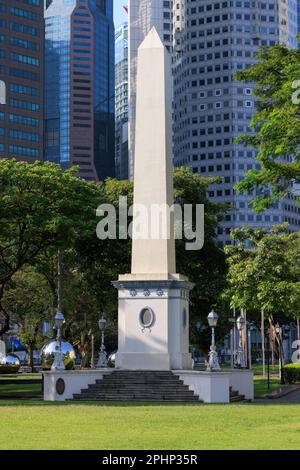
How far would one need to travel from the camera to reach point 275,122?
105 ft

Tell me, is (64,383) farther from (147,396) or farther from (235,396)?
(235,396)

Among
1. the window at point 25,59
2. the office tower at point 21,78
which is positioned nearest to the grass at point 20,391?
the office tower at point 21,78

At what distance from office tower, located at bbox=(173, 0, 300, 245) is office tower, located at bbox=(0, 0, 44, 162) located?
35.4 m

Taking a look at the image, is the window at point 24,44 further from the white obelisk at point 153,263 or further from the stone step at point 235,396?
the stone step at point 235,396

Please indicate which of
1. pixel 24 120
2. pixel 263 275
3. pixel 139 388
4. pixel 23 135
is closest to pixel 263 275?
pixel 263 275

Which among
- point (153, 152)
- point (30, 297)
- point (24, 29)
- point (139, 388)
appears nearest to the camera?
point (139, 388)

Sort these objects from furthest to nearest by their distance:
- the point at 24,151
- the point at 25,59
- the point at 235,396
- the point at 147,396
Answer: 1. the point at 25,59
2. the point at 24,151
3. the point at 235,396
4. the point at 147,396

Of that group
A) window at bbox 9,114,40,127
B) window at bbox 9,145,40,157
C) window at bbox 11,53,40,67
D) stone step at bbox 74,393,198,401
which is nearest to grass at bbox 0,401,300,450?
stone step at bbox 74,393,198,401

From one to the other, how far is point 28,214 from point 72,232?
240 centimetres

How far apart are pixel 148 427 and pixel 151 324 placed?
16.9m

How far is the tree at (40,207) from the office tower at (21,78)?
4832 inches

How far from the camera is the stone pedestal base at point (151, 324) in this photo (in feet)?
128

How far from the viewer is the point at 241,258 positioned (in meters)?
56.2

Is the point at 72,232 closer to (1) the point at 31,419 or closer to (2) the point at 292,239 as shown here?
(1) the point at 31,419
